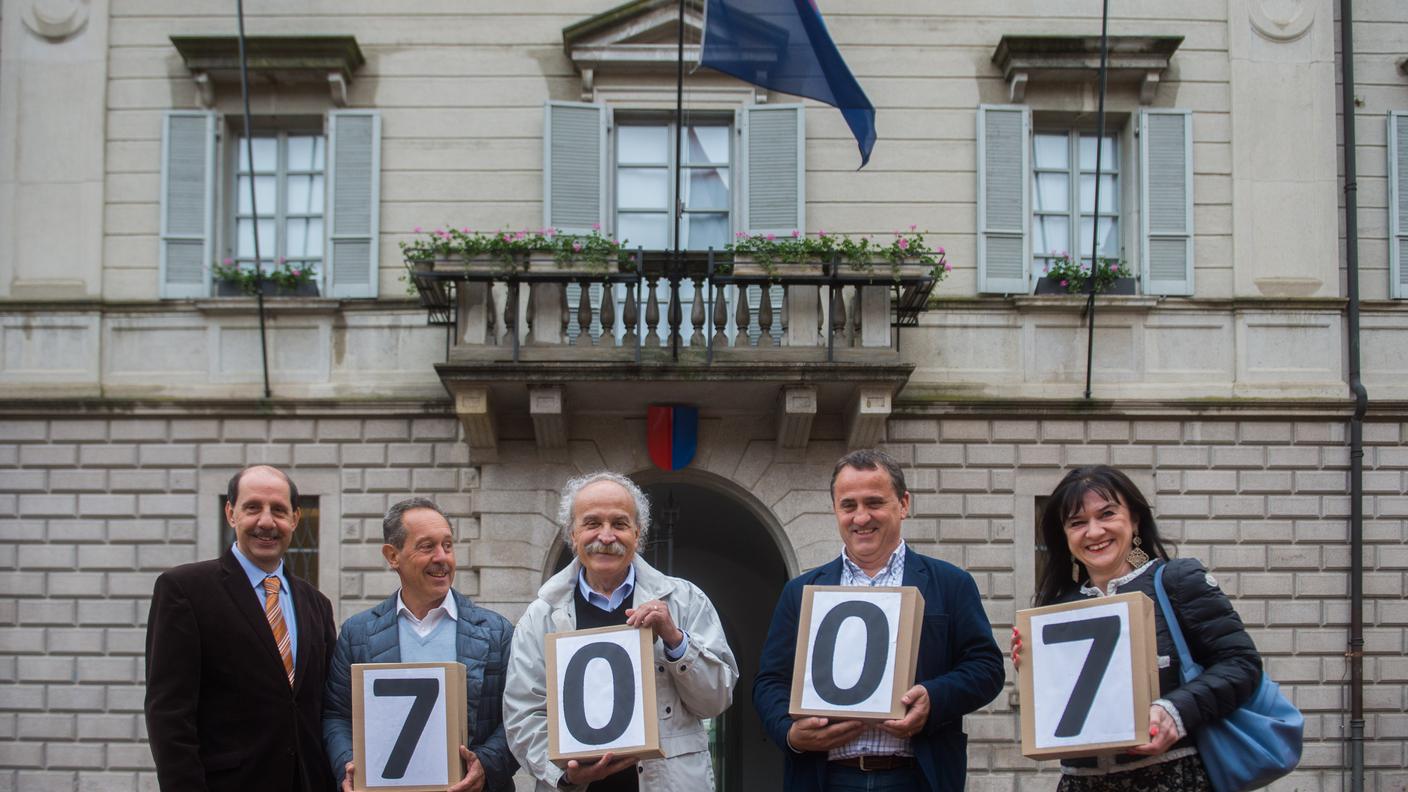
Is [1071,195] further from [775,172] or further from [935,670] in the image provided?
[935,670]

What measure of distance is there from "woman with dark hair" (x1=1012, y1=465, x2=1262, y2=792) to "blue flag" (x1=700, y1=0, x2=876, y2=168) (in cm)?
725

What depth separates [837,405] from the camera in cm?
1352

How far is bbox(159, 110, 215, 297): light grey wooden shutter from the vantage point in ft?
45.8

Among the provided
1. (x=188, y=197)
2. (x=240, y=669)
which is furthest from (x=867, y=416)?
(x=240, y=669)

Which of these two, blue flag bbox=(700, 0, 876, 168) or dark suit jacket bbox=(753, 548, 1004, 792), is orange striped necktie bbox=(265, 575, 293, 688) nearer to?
dark suit jacket bbox=(753, 548, 1004, 792)

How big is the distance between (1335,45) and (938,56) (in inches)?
149

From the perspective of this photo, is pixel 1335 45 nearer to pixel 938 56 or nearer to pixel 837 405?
pixel 938 56

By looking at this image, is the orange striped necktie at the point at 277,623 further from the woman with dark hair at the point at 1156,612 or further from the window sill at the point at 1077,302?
the window sill at the point at 1077,302

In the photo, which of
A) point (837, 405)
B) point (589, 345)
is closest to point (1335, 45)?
point (837, 405)

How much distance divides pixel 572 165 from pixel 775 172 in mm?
1882

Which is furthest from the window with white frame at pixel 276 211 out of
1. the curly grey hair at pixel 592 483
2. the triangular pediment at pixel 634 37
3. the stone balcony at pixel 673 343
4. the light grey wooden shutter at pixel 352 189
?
the curly grey hair at pixel 592 483

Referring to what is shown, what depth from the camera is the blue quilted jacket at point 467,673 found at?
19.8 feet

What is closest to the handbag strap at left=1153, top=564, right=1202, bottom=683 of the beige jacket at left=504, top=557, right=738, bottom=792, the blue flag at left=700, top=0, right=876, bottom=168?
the beige jacket at left=504, top=557, right=738, bottom=792

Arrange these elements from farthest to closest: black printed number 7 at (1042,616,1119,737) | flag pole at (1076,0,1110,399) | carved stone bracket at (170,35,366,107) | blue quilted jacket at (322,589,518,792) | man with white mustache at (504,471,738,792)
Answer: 1. carved stone bracket at (170,35,366,107)
2. flag pole at (1076,0,1110,399)
3. blue quilted jacket at (322,589,518,792)
4. man with white mustache at (504,471,738,792)
5. black printed number 7 at (1042,616,1119,737)
